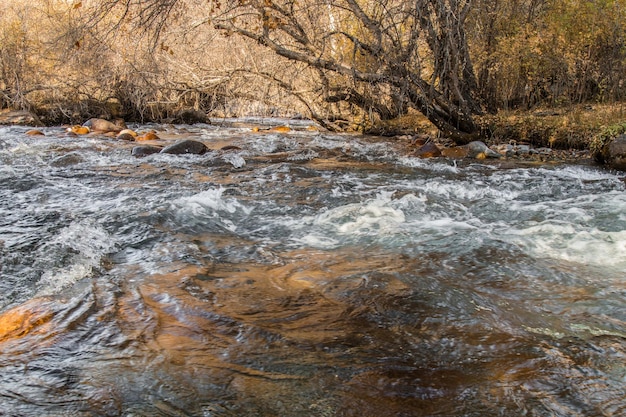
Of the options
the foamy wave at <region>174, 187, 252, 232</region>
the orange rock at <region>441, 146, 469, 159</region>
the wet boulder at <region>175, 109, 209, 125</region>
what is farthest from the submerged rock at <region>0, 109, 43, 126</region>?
the orange rock at <region>441, 146, 469, 159</region>

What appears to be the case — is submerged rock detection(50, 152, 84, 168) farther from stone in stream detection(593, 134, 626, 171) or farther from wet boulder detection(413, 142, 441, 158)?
stone in stream detection(593, 134, 626, 171)

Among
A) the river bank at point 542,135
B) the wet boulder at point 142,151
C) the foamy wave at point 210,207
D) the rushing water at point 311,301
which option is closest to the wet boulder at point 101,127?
the wet boulder at point 142,151

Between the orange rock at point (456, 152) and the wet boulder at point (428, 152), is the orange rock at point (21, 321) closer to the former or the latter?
the wet boulder at point (428, 152)

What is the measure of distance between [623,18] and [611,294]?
32.7 feet

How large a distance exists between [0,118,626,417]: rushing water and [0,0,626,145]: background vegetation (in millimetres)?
3961

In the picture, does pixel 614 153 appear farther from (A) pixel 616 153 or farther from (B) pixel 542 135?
(B) pixel 542 135

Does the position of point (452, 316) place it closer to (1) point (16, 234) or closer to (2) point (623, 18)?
(1) point (16, 234)

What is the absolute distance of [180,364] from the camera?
94.7 inches

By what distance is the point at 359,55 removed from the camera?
12578mm

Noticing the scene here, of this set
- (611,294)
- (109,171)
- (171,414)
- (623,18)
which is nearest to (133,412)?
(171,414)

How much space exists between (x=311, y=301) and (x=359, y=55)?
10.5 m

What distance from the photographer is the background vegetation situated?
30.8 feet

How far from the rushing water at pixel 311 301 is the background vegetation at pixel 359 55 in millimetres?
3961

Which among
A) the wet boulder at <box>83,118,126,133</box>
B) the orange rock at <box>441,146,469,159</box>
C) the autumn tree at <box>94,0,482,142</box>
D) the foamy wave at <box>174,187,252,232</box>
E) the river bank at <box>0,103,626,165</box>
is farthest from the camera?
the wet boulder at <box>83,118,126,133</box>
